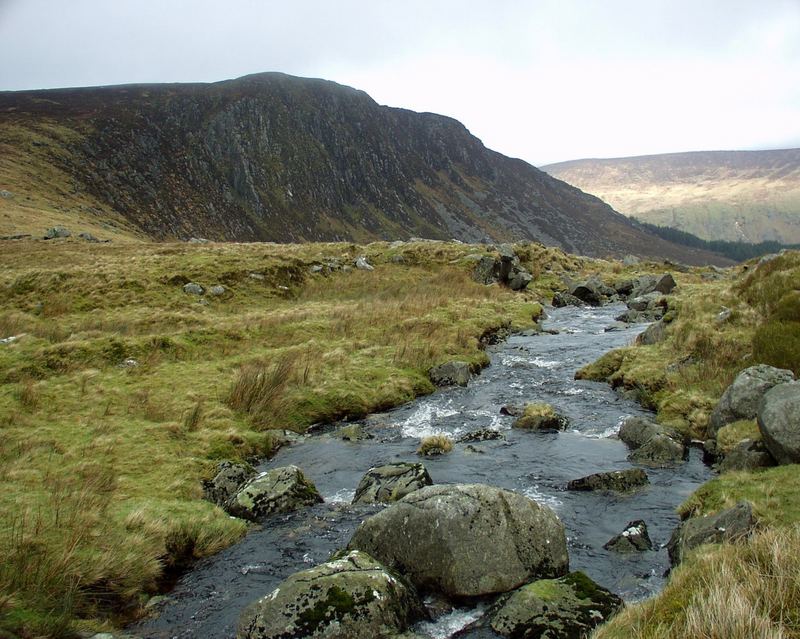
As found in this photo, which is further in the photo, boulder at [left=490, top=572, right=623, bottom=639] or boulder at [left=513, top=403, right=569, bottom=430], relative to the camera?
boulder at [left=513, top=403, right=569, bottom=430]

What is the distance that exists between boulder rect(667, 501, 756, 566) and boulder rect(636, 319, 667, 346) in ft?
54.4

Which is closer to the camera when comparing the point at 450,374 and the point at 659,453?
the point at 659,453

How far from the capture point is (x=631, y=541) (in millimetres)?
9914

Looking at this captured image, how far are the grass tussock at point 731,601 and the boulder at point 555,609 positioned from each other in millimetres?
1858

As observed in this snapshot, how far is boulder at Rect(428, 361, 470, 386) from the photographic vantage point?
22.6m

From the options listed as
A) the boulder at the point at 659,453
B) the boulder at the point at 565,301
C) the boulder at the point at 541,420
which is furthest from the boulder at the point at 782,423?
the boulder at the point at 565,301

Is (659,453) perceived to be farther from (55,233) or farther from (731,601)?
(55,233)

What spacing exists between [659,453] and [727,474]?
2802 mm

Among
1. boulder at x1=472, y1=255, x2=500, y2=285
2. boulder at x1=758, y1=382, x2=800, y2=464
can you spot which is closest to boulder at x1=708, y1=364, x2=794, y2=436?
boulder at x1=758, y1=382, x2=800, y2=464

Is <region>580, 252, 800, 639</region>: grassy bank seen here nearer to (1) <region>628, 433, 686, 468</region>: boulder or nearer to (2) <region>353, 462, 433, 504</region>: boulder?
(1) <region>628, 433, 686, 468</region>: boulder

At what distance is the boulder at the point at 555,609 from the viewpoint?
7.28 metres

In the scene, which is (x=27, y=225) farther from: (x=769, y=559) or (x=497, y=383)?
(x=769, y=559)

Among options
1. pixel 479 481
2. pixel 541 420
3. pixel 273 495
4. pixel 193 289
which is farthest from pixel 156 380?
pixel 193 289

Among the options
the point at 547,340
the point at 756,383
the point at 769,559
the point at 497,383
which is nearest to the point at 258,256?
the point at 547,340
